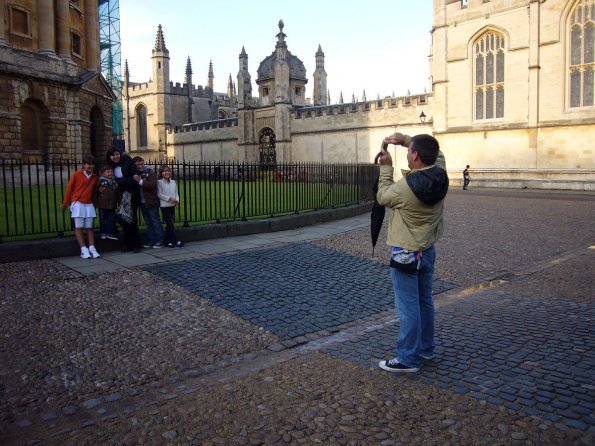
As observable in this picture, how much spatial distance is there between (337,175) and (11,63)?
546 inches

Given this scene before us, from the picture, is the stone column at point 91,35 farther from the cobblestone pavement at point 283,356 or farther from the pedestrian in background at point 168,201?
the cobblestone pavement at point 283,356

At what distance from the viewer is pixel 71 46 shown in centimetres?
2430

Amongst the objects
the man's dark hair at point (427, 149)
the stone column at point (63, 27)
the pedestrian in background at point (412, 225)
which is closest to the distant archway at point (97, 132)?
the stone column at point (63, 27)

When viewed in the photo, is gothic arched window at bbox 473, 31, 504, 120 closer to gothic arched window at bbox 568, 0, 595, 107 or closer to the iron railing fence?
gothic arched window at bbox 568, 0, 595, 107

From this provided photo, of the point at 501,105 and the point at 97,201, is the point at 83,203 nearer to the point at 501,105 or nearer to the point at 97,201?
the point at 97,201

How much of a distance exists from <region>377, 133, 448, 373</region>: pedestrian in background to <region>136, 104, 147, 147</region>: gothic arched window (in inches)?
2127

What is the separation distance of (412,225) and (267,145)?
37105 millimetres

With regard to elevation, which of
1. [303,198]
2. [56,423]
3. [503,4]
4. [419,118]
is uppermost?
[503,4]

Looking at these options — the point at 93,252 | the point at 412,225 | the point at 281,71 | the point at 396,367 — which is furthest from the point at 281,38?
the point at 396,367

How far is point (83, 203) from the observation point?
8.13m

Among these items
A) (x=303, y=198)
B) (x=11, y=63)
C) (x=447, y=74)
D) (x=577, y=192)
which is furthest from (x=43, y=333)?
(x=447, y=74)

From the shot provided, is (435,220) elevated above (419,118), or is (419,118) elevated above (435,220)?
(419,118)

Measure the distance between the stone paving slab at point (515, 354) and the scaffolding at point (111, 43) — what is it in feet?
114

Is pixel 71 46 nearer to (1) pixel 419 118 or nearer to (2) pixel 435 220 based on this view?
(1) pixel 419 118
